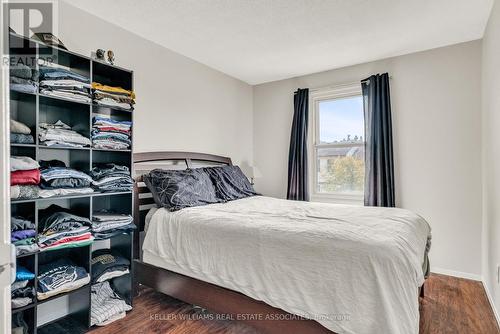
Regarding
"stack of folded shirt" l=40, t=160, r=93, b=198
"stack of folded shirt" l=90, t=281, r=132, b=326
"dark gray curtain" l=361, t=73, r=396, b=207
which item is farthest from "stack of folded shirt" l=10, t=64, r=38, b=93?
"dark gray curtain" l=361, t=73, r=396, b=207

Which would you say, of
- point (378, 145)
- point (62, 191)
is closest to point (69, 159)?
point (62, 191)

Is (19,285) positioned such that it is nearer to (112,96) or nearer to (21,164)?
(21,164)

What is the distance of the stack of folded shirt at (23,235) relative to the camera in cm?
169

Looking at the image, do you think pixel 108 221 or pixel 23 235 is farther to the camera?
pixel 108 221

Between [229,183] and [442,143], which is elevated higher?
[442,143]

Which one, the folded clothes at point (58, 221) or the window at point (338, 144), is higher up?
the window at point (338, 144)

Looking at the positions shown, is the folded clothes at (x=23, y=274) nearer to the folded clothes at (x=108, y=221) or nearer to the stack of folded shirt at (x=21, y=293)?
the stack of folded shirt at (x=21, y=293)

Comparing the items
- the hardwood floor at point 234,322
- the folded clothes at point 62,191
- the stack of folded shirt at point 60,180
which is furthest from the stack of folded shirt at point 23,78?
the hardwood floor at point 234,322

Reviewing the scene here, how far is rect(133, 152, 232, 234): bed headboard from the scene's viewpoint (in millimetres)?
2750

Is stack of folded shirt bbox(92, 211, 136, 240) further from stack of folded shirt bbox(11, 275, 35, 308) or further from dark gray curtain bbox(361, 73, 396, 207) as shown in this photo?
dark gray curtain bbox(361, 73, 396, 207)

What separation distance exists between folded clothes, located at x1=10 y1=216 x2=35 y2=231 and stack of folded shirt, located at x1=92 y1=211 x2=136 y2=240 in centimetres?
43

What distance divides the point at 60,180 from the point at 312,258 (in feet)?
5.66

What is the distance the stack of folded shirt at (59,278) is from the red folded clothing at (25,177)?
64 cm

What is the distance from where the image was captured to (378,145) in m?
3.44
